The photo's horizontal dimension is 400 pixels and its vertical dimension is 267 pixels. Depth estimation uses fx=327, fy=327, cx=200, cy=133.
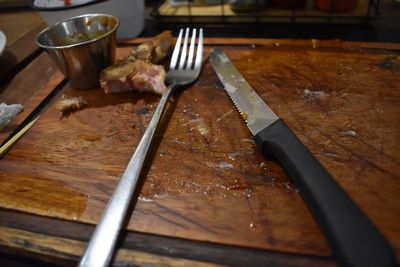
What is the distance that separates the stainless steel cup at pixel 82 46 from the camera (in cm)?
68

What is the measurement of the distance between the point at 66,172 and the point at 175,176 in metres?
0.19

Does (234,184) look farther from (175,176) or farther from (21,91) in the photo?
(21,91)

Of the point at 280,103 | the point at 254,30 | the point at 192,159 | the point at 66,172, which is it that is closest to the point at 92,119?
the point at 66,172

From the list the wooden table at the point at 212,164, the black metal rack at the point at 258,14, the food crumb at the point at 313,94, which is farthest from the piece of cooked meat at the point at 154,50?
the food crumb at the point at 313,94

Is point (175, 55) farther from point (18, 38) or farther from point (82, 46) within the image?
point (18, 38)

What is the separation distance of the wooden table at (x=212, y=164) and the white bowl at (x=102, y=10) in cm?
20

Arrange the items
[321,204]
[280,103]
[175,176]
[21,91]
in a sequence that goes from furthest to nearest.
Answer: [21,91], [280,103], [175,176], [321,204]

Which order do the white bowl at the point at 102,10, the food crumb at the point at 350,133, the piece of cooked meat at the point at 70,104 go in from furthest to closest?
the white bowl at the point at 102,10 → the piece of cooked meat at the point at 70,104 → the food crumb at the point at 350,133

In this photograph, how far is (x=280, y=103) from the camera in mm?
625

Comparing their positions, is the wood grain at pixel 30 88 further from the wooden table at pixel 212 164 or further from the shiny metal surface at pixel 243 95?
the shiny metal surface at pixel 243 95

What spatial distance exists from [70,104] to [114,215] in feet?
1.08

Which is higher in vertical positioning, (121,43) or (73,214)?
(121,43)

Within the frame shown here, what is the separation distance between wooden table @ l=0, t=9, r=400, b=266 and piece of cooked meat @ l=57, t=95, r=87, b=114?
2 centimetres

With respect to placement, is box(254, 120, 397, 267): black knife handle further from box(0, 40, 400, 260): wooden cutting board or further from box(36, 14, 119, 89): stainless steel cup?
box(36, 14, 119, 89): stainless steel cup
